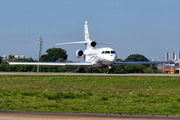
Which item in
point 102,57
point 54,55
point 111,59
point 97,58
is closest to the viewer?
point 111,59

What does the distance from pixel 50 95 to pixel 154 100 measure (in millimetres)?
5771

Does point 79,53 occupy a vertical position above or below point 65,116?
above

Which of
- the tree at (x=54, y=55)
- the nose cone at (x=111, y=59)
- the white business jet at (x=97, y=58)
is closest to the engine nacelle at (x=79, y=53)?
the white business jet at (x=97, y=58)

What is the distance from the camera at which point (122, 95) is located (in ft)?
59.8

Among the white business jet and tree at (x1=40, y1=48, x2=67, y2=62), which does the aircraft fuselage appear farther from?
tree at (x1=40, y1=48, x2=67, y2=62)

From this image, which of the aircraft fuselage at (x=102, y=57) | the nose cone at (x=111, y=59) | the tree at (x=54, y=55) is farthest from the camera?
the tree at (x=54, y=55)

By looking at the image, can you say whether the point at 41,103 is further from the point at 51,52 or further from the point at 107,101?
the point at 51,52

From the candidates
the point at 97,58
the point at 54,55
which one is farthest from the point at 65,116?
the point at 54,55

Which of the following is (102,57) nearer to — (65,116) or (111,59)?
(111,59)

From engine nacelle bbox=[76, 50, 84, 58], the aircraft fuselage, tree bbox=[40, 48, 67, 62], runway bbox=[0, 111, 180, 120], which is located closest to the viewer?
runway bbox=[0, 111, 180, 120]

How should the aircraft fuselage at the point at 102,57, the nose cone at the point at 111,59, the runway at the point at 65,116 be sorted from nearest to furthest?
1. the runway at the point at 65,116
2. the nose cone at the point at 111,59
3. the aircraft fuselage at the point at 102,57

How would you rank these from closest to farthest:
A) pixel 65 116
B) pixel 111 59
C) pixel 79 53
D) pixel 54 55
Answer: pixel 65 116 < pixel 111 59 < pixel 79 53 < pixel 54 55

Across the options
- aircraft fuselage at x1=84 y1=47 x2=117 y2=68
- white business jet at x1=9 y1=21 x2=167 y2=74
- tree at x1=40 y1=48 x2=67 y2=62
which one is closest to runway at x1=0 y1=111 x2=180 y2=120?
white business jet at x1=9 y1=21 x2=167 y2=74

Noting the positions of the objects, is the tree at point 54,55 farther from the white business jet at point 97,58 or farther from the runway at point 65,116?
the runway at point 65,116
